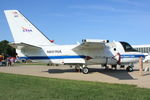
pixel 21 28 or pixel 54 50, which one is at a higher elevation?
pixel 21 28

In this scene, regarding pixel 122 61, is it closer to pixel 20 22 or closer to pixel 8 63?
pixel 20 22

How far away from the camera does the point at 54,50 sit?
66.9 feet

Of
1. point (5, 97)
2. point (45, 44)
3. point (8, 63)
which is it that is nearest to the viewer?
point (5, 97)

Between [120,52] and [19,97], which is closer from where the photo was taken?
[19,97]

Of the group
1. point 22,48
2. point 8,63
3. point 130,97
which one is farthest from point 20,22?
point 8,63

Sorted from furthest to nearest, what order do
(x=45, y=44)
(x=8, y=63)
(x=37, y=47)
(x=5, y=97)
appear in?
(x=8, y=63)
(x=45, y=44)
(x=37, y=47)
(x=5, y=97)

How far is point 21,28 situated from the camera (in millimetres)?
20078

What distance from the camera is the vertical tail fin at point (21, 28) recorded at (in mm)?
19984

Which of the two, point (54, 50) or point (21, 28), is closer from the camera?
point (21, 28)

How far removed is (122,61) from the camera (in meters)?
21.2

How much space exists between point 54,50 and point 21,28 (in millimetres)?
3534

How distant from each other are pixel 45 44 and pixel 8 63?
69.0ft

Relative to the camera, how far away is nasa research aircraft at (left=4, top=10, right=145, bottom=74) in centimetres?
2000

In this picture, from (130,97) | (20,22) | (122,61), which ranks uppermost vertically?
(20,22)
